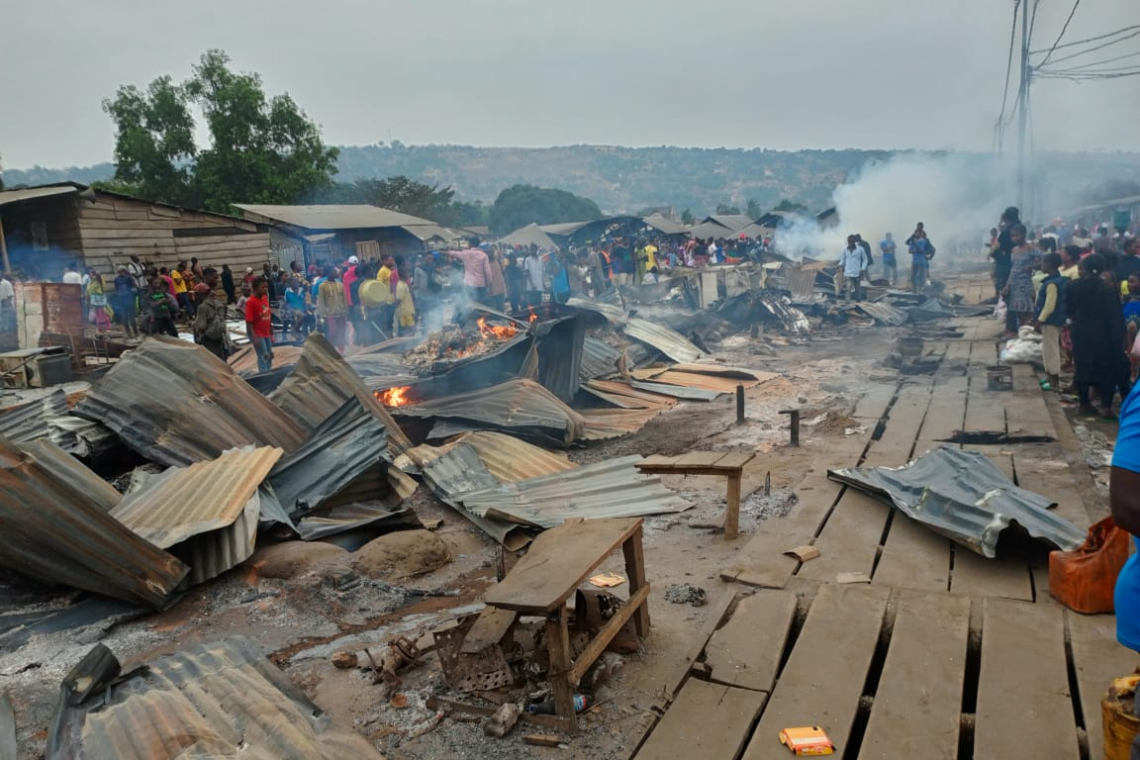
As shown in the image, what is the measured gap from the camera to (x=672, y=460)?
223 inches

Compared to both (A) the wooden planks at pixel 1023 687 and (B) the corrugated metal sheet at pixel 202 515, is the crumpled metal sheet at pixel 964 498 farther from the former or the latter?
(B) the corrugated metal sheet at pixel 202 515

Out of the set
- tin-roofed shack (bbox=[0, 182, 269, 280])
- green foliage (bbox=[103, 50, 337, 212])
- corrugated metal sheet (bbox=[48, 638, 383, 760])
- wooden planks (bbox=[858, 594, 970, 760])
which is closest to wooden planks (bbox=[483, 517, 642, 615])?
corrugated metal sheet (bbox=[48, 638, 383, 760])

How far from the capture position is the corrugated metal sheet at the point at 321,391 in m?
7.39

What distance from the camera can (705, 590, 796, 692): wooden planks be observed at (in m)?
3.39

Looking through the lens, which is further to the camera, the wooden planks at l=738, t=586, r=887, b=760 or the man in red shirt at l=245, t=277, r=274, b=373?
the man in red shirt at l=245, t=277, r=274, b=373

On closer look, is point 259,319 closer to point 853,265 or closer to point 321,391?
point 321,391

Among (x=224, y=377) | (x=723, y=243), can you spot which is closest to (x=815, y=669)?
(x=224, y=377)

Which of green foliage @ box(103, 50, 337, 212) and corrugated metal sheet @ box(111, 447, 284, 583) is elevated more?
green foliage @ box(103, 50, 337, 212)

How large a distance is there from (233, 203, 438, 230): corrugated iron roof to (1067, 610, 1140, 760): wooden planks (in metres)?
20.4

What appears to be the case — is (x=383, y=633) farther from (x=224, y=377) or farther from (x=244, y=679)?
(x=224, y=377)

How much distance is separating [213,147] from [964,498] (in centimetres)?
3365

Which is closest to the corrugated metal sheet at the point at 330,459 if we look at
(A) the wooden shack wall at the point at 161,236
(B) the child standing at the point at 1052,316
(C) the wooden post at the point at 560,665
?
(C) the wooden post at the point at 560,665

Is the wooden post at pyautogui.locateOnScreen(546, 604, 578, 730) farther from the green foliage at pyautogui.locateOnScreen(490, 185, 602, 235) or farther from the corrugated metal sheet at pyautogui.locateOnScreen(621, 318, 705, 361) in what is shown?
the green foliage at pyautogui.locateOnScreen(490, 185, 602, 235)

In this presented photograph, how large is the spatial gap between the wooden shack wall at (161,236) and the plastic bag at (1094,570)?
1903cm
